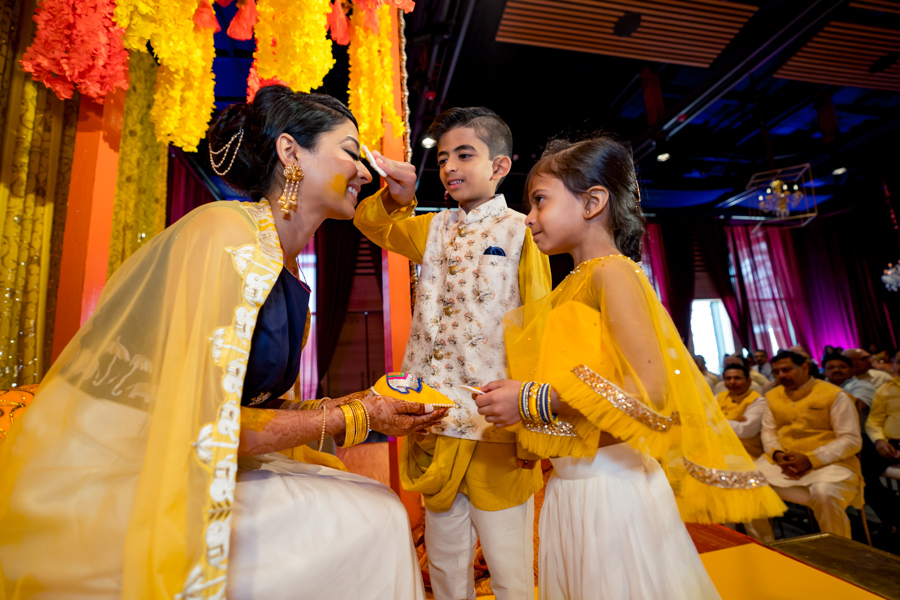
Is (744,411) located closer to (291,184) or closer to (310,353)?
(291,184)

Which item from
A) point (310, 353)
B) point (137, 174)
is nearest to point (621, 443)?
point (137, 174)

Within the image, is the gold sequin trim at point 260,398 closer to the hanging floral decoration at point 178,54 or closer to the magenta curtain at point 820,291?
the hanging floral decoration at point 178,54

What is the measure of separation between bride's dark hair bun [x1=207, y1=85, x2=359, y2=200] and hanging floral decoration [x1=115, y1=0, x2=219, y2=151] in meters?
1.24

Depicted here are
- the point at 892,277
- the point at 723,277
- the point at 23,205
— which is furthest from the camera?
the point at 723,277

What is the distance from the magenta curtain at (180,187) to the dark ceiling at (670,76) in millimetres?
976

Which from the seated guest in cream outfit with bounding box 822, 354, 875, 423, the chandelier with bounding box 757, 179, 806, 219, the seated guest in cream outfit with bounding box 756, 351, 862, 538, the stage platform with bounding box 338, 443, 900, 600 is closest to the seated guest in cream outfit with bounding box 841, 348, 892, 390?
the seated guest in cream outfit with bounding box 822, 354, 875, 423

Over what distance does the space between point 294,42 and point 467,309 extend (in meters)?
1.86

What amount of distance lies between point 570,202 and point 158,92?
2341 millimetres

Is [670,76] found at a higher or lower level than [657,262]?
higher

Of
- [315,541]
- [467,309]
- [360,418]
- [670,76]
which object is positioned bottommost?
[315,541]

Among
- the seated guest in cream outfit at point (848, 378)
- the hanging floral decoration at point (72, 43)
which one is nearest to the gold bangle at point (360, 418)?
the hanging floral decoration at point (72, 43)

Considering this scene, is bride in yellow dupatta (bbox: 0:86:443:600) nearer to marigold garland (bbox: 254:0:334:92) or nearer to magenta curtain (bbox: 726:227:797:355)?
marigold garland (bbox: 254:0:334:92)

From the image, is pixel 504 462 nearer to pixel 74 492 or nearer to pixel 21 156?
pixel 74 492

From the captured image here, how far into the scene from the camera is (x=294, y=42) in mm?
2459
